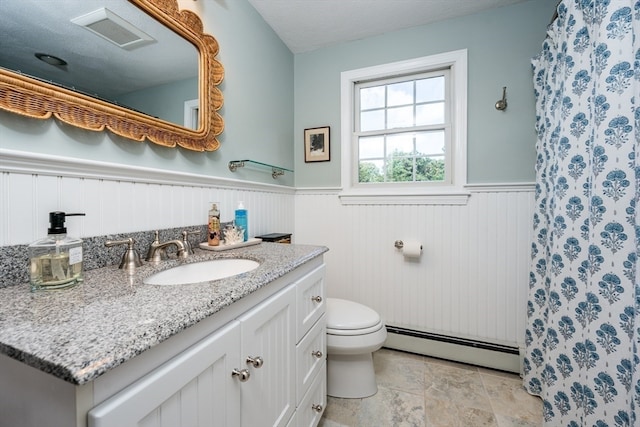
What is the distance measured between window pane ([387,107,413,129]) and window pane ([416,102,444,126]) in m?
0.05

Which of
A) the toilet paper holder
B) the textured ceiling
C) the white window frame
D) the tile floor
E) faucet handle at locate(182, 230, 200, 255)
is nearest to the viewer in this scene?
faucet handle at locate(182, 230, 200, 255)

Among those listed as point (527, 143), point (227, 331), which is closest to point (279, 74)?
point (527, 143)

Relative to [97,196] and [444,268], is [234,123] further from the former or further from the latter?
[444,268]

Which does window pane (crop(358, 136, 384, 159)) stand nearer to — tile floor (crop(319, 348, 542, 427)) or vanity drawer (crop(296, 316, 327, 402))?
vanity drawer (crop(296, 316, 327, 402))

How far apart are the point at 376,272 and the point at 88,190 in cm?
167

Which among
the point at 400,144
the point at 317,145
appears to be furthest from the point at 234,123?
the point at 400,144

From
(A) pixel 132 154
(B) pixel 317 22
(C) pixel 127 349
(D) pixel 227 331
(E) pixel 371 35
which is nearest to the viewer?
(C) pixel 127 349

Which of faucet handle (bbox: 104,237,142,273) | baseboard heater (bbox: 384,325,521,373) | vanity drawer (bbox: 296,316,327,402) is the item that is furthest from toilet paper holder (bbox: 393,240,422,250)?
faucet handle (bbox: 104,237,142,273)

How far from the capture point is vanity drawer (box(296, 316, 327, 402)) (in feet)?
3.33

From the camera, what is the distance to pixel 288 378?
93 centimetres

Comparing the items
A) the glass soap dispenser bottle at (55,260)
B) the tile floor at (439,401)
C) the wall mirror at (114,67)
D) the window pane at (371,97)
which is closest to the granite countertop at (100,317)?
the glass soap dispenser bottle at (55,260)

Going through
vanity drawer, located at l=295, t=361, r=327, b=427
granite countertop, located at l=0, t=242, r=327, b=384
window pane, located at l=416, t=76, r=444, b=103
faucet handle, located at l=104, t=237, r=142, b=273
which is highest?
window pane, located at l=416, t=76, r=444, b=103

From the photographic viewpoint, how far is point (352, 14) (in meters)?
1.74

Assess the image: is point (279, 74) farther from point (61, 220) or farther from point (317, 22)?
point (61, 220)
